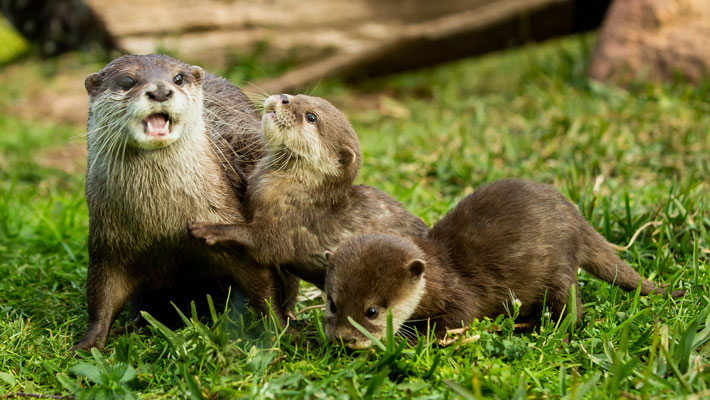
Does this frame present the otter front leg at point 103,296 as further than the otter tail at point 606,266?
No

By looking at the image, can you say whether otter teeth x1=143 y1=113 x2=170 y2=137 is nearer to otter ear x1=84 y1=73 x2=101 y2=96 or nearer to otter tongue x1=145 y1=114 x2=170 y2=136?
otter tongue x1=145 y1=114 x2=170 y2=136

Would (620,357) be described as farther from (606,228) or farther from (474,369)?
(606,228)

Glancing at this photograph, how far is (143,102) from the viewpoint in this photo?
251 cm

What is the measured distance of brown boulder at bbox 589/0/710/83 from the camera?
6227mm

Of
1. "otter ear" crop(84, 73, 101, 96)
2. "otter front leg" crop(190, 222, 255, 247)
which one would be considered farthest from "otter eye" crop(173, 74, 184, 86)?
"otter front leg" crop(190, 222, 255, 247)

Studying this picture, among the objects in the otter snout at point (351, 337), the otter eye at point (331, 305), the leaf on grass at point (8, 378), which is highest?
the otter eye at point (331, 305)

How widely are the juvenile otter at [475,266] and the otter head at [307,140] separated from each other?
354mm

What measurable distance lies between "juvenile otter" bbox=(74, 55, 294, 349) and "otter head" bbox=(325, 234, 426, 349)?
1.12 feet

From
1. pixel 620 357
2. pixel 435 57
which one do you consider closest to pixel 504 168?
pixel 620 357

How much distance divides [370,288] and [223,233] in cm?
55

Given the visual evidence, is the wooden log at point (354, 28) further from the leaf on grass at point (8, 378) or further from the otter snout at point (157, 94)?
the leaf on grass at point (8, 378)

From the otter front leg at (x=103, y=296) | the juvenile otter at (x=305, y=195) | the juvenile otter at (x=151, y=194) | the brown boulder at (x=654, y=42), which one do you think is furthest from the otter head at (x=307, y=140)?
the brown boulder at (x=654, y=42)

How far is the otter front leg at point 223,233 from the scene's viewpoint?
2604mm

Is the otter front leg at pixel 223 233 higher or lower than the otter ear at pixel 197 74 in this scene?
lower
